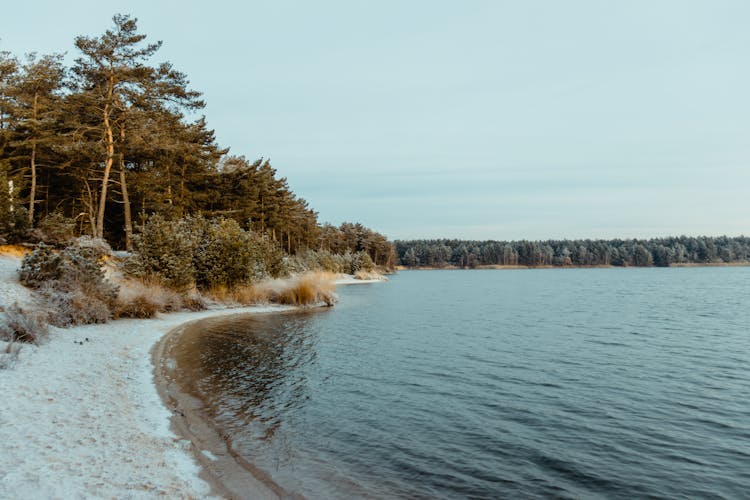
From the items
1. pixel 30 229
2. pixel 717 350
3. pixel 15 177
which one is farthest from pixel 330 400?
pixel 15 177

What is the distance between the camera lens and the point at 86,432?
6.31m

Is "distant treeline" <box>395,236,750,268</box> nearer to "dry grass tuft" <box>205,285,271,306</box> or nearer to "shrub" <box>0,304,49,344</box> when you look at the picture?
"dry grass tuft" <box>205,285,271,306</box>

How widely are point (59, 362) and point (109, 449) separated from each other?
16.4 ft

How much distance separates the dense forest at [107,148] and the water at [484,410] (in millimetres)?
14790

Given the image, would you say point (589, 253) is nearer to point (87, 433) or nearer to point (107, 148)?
point (107, 148)

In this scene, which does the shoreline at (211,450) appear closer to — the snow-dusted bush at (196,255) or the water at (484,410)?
the water at (484,410)

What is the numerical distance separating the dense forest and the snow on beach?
15034 mm

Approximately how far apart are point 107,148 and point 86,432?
27.2m

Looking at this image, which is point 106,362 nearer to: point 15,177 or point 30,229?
point 30,229

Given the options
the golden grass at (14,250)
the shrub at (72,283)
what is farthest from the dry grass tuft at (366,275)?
the shrub at (72,283)

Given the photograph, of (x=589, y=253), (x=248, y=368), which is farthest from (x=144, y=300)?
(x=589, y=253)

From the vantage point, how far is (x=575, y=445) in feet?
25.4

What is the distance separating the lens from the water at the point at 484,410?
21.4 feet

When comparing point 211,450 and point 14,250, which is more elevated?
point 14,250
